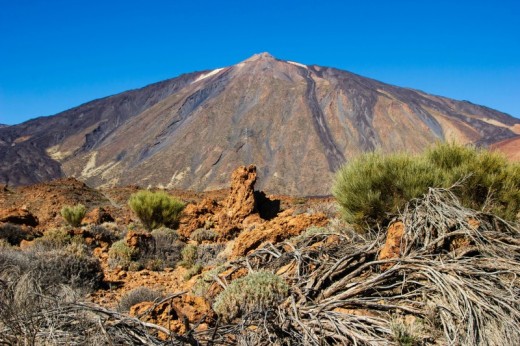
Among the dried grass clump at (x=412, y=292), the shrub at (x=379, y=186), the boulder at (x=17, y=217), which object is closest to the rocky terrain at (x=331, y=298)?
the dried grass clump at (x=412, y=292)

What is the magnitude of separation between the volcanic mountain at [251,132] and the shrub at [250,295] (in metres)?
52.4

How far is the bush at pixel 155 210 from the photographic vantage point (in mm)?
13148

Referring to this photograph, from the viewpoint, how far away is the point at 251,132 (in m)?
75.4

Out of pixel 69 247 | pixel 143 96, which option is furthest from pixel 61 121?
pixel 69 247

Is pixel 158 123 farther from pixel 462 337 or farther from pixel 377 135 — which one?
pixel 462 337

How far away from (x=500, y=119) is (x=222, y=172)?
74.0 m

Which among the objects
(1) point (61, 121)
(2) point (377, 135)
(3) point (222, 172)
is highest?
(1) point (61, 121)

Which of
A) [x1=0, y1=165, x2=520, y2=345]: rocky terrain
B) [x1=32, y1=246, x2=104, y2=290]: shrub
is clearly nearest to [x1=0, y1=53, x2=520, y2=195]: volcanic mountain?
[x1=32, y1=246, x2=104, y2=290]: shrub

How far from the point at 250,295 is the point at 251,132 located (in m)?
71.8

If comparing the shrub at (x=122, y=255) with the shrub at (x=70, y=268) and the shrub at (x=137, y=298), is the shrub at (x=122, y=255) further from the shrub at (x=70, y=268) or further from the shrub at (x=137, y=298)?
the shrub at (x=137, y=298)

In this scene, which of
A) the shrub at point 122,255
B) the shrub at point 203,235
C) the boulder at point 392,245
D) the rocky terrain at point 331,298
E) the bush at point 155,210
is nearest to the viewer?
the rocky terrain at point 331,298

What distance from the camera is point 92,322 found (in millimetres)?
2953

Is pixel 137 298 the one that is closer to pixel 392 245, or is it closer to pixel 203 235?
pixel 392 245

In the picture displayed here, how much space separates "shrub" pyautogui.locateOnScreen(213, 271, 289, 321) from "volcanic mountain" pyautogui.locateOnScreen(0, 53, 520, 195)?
172 feet
